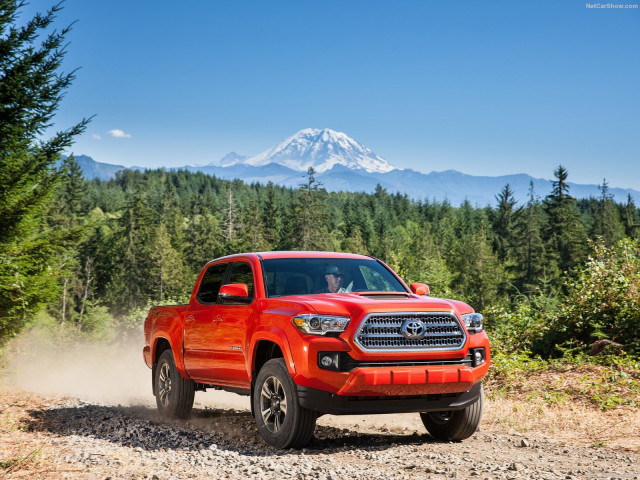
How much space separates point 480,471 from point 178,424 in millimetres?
4394

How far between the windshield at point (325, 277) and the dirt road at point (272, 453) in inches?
65.2

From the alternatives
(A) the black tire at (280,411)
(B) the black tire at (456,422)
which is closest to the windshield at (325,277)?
(A) the black tire at (280,411)

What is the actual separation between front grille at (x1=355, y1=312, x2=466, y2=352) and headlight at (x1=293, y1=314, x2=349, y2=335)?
0.60 ft

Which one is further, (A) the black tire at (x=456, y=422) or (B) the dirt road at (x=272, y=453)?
(A) the black tire at (x=456, y=422)

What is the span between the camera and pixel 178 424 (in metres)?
8.75

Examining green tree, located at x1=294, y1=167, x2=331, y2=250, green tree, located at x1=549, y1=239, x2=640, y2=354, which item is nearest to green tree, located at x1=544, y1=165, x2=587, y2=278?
green tree, located at x1=294, y1=167, x2=331, y2=250

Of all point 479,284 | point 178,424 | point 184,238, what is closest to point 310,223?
point 479,284

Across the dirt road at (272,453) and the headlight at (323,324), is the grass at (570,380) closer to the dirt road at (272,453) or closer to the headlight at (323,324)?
the dirt road at (272,453)

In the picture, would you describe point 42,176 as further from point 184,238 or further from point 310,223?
point 184,238

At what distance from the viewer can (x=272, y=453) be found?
651cm

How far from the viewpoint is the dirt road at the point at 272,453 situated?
5.79m

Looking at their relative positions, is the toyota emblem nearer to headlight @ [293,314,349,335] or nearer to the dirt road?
headlight @ [293,314,349,335]

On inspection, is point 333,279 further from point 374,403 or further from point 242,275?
point 374,403

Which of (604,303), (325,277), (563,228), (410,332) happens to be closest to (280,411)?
(410,332)
